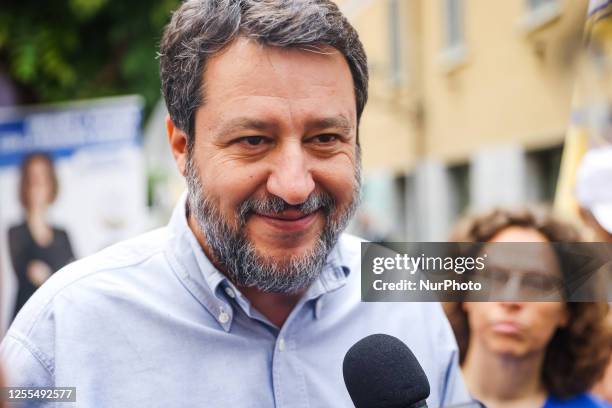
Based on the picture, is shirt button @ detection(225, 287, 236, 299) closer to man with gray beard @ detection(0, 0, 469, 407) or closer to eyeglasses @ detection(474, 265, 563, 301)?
man with gray beard @ detection(0, 0, 469, 407)

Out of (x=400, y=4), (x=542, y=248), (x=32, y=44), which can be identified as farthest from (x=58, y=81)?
(x=542, y=248)

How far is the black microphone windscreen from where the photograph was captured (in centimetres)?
104

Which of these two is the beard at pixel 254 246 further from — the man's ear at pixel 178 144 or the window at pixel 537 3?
the window at pixel 537 3

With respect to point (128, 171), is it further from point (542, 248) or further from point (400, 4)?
point (542, 248)

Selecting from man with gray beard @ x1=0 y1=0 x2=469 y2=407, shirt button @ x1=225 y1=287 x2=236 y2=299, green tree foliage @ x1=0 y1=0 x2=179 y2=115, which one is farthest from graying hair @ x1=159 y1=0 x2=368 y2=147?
green tree foliage @ x1=0 y1=0 x2=179 y2=115

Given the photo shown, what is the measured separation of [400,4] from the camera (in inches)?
66.6

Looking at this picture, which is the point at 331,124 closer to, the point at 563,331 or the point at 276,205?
the point at 276,205

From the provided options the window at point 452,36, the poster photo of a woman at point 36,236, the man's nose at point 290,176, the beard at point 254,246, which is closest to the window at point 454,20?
the window at point 452,36

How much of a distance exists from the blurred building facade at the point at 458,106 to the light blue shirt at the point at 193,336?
17cm

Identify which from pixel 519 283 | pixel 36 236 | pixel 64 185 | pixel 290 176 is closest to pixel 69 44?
pixel 64 185

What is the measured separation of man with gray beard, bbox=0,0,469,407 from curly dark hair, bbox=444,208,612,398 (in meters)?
0.12

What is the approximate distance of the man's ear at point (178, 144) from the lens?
1404 mm

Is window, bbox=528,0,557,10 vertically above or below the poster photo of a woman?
above

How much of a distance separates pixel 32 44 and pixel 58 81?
0.58 ft
